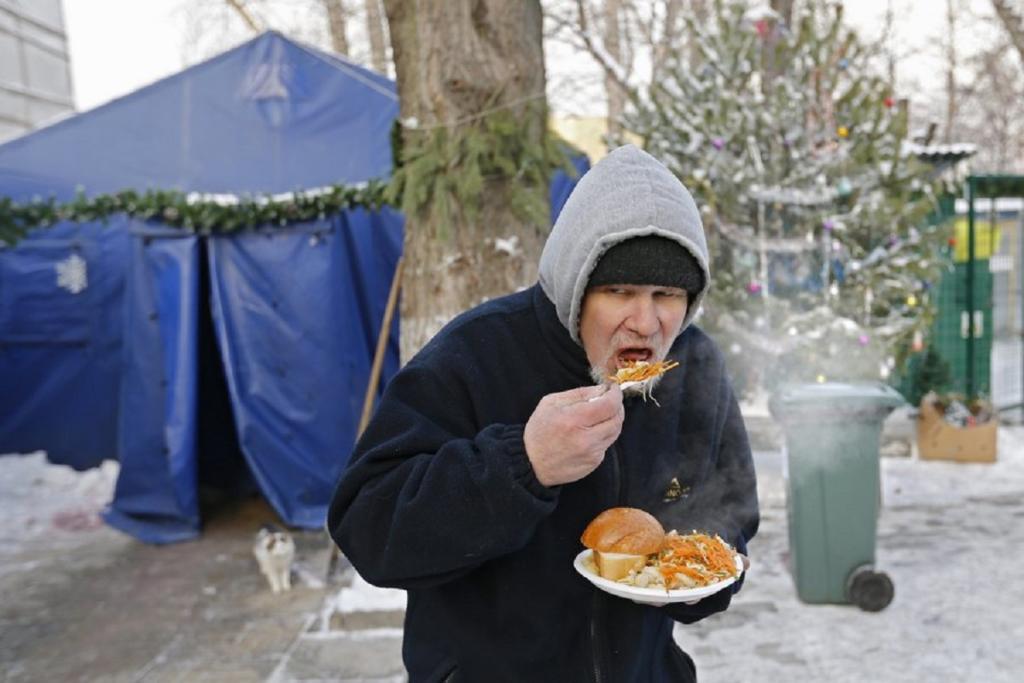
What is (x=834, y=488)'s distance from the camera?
493 centimetres

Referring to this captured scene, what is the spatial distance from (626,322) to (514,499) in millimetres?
456

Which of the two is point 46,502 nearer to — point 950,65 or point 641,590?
point 641,590

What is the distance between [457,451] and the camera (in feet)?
4.86

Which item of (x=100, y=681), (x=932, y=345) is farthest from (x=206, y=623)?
(x=932, y=345)

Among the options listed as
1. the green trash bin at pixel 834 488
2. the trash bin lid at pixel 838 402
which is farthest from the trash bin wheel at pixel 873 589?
the trash bin lid at pixel 838 402

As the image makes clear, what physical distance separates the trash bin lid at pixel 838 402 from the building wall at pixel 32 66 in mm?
15337

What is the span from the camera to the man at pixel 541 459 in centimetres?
145

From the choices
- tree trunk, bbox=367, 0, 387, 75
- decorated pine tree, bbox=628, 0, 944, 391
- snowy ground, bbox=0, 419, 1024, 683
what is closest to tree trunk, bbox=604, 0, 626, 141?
tree trunk, bbox=367, 0, 387, 75

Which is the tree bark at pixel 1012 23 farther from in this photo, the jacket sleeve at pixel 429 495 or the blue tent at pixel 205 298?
the jacket sleeve at pixel 429 495

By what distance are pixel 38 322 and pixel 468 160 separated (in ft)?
19.9

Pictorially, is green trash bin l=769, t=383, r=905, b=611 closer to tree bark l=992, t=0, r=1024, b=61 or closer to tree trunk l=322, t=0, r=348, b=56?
tree bark l=992, t=0, r=1024, b=61

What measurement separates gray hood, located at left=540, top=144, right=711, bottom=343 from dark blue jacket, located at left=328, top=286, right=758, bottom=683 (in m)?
0.12

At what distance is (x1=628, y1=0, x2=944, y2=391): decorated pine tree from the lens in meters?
6.95

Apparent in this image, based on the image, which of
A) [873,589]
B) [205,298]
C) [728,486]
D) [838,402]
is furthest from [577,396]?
[205,298]
